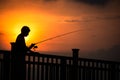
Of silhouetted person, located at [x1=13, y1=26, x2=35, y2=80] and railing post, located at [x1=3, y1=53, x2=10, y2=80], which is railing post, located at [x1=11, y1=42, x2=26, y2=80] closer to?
silhouetted person, located at [x1=13, y1=26, x2=35, y2=80]

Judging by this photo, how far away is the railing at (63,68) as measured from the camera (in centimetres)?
1142

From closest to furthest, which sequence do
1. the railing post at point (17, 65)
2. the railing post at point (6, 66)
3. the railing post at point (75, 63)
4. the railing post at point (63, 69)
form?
the railing post at point (6, 66) < the railing post at point (17, 65) < the railing post at point (63, 69) < the railing post at point (75, 63)

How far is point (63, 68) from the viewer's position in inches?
519

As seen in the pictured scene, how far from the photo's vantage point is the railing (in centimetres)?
1142

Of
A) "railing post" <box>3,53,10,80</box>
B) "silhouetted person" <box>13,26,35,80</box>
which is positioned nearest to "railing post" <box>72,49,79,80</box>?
"silhouetted person" <box>13,26,35,80</box>

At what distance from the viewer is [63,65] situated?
1315cm

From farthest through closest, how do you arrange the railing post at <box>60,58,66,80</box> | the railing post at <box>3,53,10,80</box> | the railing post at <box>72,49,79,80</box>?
the railing post at <box>72,49,79,80</box>
the railing post at <box>60,58,66,80</box>
the railing post at <box>3,53,10,80</box>

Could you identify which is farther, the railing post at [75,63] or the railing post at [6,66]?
the railing post at [75,63]

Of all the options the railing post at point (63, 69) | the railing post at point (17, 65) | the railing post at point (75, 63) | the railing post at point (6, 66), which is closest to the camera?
the railing post at point (6, 66)

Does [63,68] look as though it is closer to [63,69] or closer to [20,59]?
[63,69]

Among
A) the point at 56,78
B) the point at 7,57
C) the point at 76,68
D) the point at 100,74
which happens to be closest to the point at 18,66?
the point at 7,57

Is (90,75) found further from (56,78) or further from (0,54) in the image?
(0,54)

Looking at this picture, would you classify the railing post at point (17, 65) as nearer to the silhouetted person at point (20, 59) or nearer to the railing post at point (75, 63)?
the silhouetted person at point (20, 59)

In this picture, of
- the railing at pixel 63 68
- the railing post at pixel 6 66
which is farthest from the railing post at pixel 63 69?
the railing post at pixel 6 66
